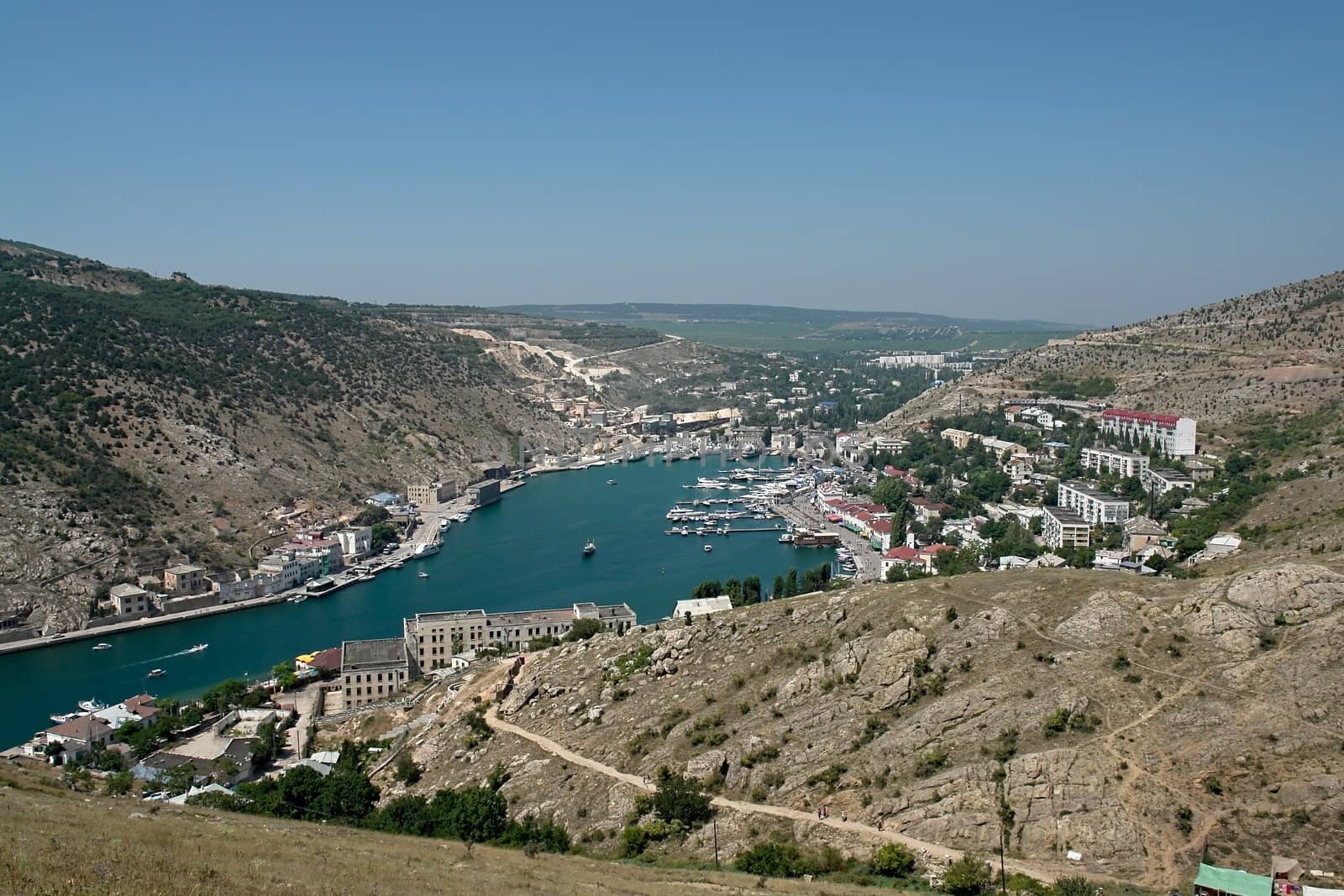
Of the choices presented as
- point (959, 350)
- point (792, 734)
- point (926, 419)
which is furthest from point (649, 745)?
point (959, 350)

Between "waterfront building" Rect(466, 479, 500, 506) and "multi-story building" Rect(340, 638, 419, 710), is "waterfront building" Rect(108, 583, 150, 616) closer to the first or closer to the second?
"multi-story building" Rect(340, 638, 419, 710)

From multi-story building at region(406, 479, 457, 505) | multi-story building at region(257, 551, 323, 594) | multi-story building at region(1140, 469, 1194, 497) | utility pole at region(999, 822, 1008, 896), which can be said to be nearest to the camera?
utility pole at region(999, 822, 1008, 896)

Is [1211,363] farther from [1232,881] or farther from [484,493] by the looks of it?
[1232,881]

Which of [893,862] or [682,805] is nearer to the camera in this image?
[893,862]

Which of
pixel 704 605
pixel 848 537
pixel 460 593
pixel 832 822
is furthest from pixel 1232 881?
pixel 848 537

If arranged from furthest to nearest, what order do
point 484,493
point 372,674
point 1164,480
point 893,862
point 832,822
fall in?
1. point 484,493
2. point 1164,480
3. point 372,674
4. point 832,822
5. point 893,862

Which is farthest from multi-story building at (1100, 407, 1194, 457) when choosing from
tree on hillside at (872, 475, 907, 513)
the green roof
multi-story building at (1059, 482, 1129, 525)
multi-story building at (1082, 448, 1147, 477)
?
the green roof

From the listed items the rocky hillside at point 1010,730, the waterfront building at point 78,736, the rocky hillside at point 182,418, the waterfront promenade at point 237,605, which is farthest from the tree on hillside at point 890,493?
the waterfront building at point 78,736

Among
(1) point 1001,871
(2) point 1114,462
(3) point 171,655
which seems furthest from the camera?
(2) point 1114,462
